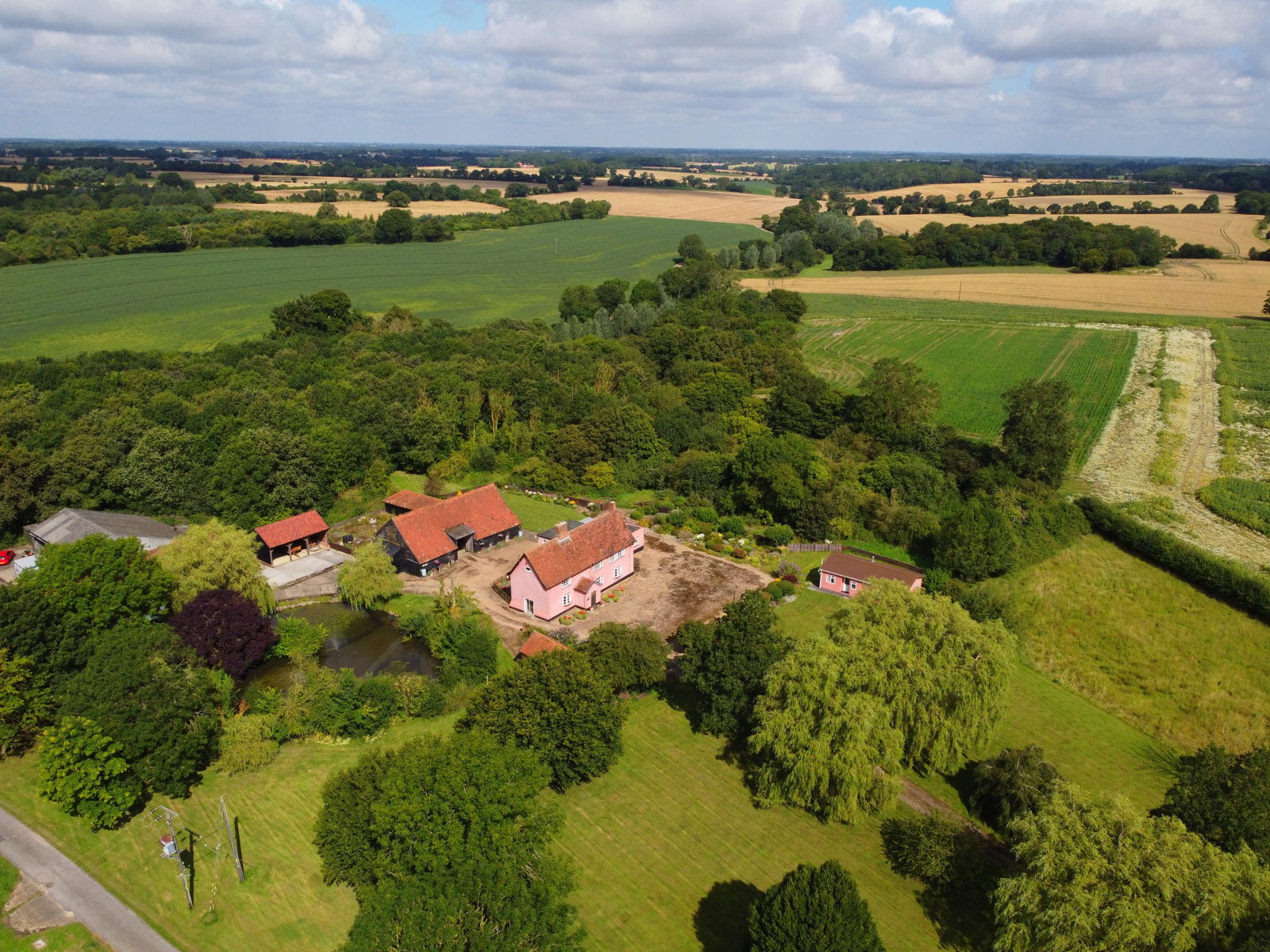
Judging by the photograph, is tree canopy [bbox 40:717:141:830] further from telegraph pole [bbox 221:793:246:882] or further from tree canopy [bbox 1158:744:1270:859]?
tree canopy [bbox 1158:744:1270:859]

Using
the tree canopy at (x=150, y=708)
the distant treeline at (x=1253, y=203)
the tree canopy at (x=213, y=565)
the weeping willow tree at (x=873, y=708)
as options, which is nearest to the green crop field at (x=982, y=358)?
the weeping willow tree at (x=873, y=708)

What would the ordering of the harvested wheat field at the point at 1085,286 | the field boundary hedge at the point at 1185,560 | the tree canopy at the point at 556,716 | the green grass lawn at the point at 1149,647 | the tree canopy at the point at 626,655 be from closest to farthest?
1. the tree canopy at the point at 556,716
2. the tree canopy at the point at 626,655
3. the green grass lawn at the point at 1149,647
4. the field boundary hedge at the point at 1185,560
5. the harvested wheat field at the point at 1085,286

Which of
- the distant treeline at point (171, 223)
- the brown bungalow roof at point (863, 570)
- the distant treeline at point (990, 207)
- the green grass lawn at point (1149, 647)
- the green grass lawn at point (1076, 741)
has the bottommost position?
the green grass lawn at point (1076, 741)

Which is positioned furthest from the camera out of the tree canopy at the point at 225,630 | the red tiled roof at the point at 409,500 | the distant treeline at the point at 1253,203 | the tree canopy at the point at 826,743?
the distant treeline at the point at 1253,203

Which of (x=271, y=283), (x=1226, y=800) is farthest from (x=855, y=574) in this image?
(x=271, y=283)

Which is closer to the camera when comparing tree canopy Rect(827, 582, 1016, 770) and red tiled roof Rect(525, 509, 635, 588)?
tree canopy Rect(827, 582, 1016, 770)

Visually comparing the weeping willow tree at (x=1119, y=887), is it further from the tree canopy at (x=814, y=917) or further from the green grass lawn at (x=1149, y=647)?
the green grass lawn at (x=1149, y=647)

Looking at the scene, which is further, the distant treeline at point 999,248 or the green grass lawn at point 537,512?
the distant treeline at point 999,248

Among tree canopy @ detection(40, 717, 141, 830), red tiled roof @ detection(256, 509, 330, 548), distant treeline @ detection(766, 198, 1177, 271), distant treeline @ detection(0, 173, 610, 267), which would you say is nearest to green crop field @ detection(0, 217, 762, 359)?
distant treeline @ detection(0, 173, 610, 267)
